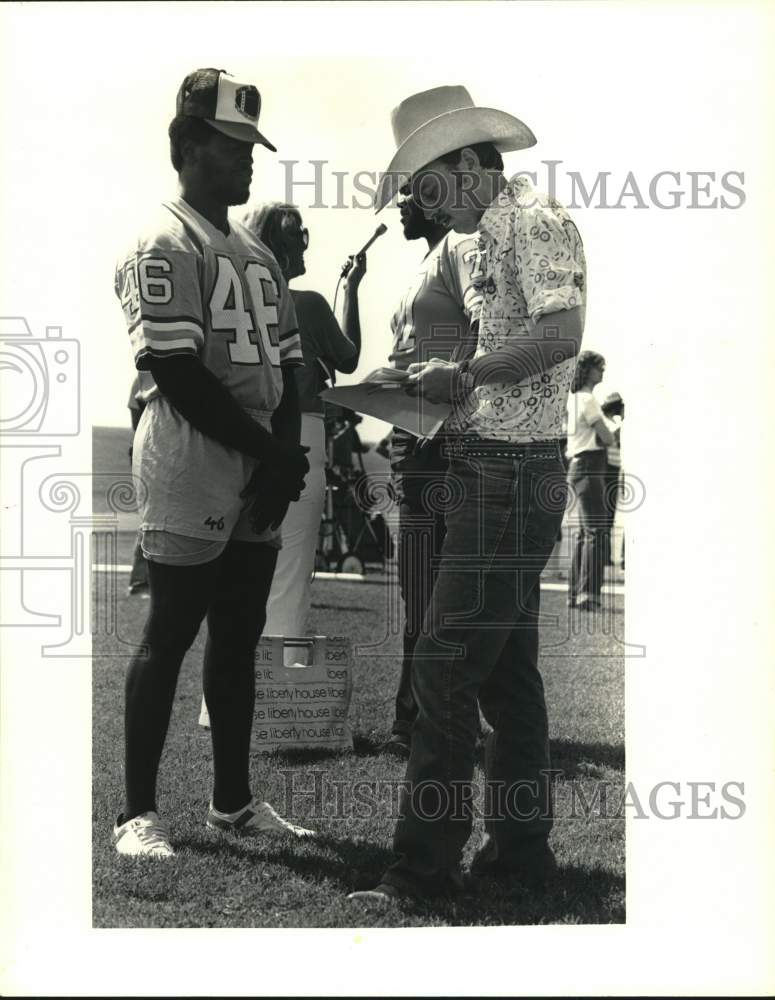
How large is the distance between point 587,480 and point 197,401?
533cm

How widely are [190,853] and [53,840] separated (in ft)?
1.28

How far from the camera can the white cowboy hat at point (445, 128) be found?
133 inches

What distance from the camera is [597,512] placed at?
8.89m

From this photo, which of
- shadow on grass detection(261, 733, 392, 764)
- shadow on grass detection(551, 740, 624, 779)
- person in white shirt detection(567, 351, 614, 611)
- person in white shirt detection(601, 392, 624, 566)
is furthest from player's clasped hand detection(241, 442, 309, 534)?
person in white shirt detection(601, 392, 624, 566)

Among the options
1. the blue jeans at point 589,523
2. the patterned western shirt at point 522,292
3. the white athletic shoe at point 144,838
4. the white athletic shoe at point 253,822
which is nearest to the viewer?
the patterned western shirt at point 522,292

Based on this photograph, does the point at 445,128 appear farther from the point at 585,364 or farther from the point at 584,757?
the point at 585,364

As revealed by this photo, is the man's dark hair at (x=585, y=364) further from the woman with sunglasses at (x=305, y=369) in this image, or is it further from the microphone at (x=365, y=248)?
the microphone at (x=365, y=248)

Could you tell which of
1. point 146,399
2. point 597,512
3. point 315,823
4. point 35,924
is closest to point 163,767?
point 315,823

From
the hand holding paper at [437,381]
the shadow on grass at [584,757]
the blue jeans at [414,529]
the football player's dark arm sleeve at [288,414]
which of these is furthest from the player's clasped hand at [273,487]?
the shadow on grass at [584,757]

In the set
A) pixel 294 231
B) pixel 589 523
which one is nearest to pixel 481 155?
pixel 294 231

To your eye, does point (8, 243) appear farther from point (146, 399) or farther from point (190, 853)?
point (190, 853)

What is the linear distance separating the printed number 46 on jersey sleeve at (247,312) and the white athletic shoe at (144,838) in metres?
1.26

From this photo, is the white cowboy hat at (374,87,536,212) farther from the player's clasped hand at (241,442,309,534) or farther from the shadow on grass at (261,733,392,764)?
the shadow on grass at (261,733,392,764)

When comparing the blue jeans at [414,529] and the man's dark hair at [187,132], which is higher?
the man's dark hair at [187,132]
